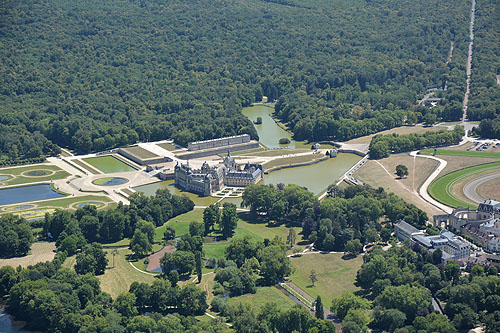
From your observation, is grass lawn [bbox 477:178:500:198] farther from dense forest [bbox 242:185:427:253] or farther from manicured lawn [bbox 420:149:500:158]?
manicured lawn [bbox 420:149:500:158]

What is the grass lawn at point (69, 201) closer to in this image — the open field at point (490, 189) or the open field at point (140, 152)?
the open field at point (140, 152)

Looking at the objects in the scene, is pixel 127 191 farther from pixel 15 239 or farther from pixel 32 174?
pixel 15 239

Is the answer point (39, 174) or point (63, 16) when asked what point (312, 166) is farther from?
point (63, 16)

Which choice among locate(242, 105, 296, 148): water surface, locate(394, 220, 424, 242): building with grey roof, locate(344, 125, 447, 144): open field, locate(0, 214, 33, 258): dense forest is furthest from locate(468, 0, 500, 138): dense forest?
locate(0, 214, 33, 258): dense forest

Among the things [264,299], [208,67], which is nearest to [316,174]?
[264,299]

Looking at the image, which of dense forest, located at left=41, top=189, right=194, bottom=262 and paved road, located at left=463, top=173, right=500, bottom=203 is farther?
paved road, located at left=463, top=173, right=500, bottom=203

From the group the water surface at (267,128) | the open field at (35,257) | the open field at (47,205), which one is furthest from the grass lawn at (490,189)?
the open field at (35,257)
